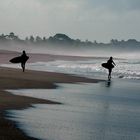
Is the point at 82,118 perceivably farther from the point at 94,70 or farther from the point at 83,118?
the point at 94,70

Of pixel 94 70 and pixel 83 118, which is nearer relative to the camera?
pixel 83 118

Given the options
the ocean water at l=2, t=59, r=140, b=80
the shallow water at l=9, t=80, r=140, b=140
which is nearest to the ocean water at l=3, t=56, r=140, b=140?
the shallow water at l=9, t=80, r=140, b=140

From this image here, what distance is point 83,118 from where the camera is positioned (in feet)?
43.2

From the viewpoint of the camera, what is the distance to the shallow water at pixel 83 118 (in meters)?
11.0

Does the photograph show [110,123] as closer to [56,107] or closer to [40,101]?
[56,107]

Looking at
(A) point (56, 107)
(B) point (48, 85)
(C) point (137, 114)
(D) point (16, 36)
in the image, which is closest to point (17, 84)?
(B) point (48, 85)

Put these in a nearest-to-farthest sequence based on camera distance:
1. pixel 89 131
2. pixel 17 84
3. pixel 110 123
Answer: pixel 89 131, pixel 110 123, pixel 17 84

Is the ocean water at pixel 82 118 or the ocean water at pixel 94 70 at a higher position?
the ocean water at pixel 82 118

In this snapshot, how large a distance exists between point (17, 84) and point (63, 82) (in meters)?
4.25

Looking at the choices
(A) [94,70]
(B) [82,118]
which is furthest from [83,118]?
(A) [94,70]

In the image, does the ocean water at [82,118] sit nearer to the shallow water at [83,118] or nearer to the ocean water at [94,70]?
the shallow water at [83,118]

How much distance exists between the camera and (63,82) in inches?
1030

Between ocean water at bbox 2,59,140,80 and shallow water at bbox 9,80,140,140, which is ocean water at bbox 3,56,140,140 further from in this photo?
ocean water at bbox 2,59,140,80

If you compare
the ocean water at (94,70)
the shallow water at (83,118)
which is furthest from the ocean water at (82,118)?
the ocean water at (94,70)
